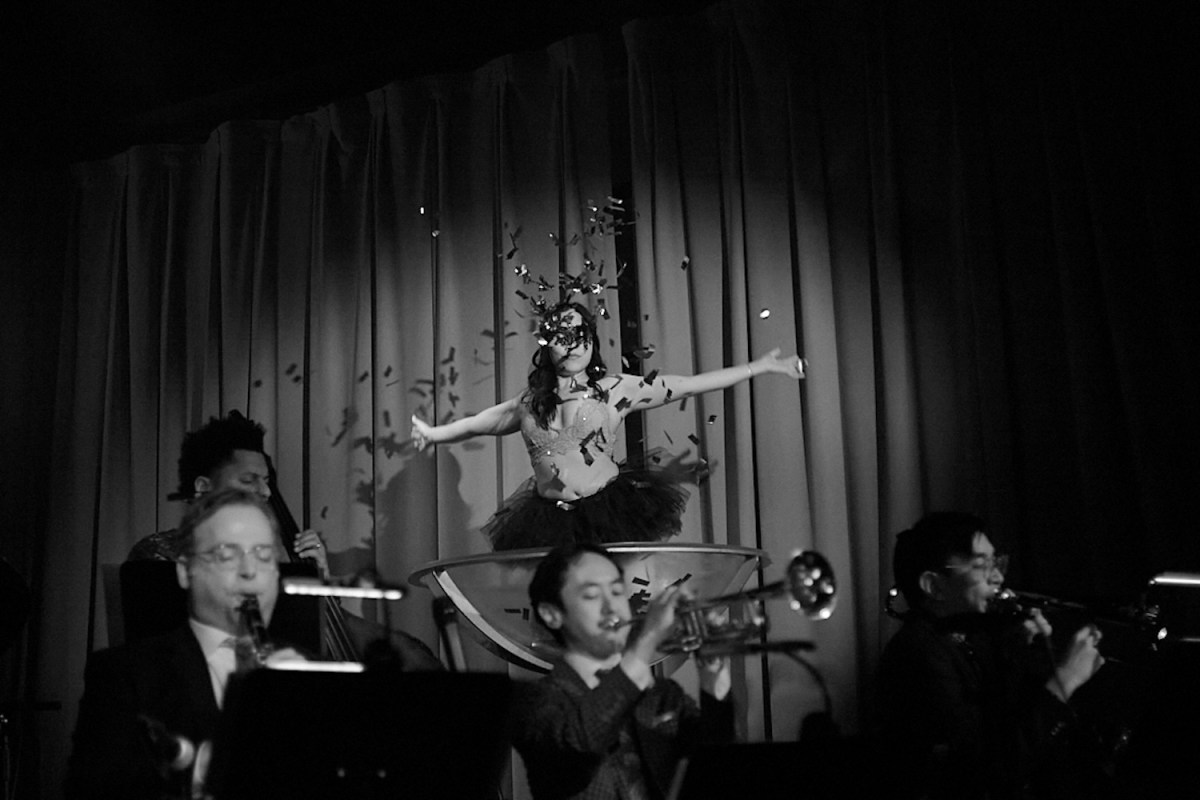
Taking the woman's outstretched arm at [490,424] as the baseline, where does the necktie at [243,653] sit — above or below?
below

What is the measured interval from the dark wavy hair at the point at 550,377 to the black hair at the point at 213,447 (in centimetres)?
91

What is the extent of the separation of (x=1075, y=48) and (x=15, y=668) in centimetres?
469

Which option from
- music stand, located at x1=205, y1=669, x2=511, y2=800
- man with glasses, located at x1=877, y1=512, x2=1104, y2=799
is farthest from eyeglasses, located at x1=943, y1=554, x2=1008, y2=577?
music stand, located at x1=205, y1=669, x2=511, y2=800

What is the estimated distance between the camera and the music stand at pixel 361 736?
1.96 metres

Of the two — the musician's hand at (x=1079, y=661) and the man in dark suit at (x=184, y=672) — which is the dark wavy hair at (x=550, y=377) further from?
the musician's hand at (x=1079, y=661)

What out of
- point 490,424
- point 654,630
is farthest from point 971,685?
point 490,424

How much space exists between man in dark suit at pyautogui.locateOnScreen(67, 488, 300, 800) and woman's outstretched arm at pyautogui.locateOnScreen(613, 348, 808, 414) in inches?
67.7

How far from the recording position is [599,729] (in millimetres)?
2344

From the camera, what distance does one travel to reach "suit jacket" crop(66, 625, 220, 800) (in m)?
2.16

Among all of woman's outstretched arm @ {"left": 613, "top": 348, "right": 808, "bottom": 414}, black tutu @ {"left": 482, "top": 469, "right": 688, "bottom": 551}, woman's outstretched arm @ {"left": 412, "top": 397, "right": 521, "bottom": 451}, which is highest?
woman's outstretched arm @ {"left": 613, "top": 348, "right": 808, "bottom": 414}

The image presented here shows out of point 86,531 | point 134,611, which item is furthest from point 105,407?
point 134,611

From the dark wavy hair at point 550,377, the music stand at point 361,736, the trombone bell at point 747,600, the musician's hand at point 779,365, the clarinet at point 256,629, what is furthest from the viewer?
the dark wavy hair at point 550,377

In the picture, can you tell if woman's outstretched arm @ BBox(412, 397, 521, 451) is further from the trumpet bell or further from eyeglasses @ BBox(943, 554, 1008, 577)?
the trumpet bell

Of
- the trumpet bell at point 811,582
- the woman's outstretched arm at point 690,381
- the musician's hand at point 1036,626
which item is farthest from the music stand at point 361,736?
Result: the woman's outstretched arm at point 690,381
